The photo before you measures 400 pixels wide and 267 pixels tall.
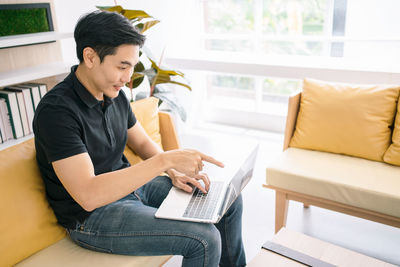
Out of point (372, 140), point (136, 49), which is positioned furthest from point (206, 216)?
point (372, 140)

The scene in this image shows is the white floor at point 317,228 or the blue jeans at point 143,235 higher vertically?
the blue jeans at point 143,235

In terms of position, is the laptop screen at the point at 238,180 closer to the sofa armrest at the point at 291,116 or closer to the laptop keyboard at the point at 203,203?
the laptop keyboard at the point at 203,203

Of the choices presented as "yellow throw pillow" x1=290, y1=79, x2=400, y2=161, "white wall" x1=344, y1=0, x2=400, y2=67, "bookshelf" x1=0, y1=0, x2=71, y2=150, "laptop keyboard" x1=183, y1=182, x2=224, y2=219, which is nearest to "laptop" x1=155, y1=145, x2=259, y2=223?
"laptop keyboard" x1=183, y1=182, x2=224, y2=219

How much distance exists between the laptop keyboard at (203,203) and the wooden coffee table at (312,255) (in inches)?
9.3

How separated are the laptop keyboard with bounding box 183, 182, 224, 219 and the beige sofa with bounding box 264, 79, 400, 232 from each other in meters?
0.61

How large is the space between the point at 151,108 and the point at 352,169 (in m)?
1.06

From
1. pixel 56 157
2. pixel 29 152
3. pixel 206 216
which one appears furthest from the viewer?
pixel 29 152

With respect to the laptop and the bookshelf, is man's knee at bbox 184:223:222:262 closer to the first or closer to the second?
the laptop

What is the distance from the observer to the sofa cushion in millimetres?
1213

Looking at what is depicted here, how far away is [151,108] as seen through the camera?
1850 mm

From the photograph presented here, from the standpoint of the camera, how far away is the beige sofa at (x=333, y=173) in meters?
1.66

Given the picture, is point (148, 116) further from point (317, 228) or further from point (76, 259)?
point (317, 228)

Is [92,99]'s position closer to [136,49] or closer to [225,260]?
[136,49]

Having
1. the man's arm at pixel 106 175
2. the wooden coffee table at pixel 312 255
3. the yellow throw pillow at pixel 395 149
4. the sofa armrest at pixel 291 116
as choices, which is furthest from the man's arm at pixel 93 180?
the yellow throw pillow at pixel 395 149
